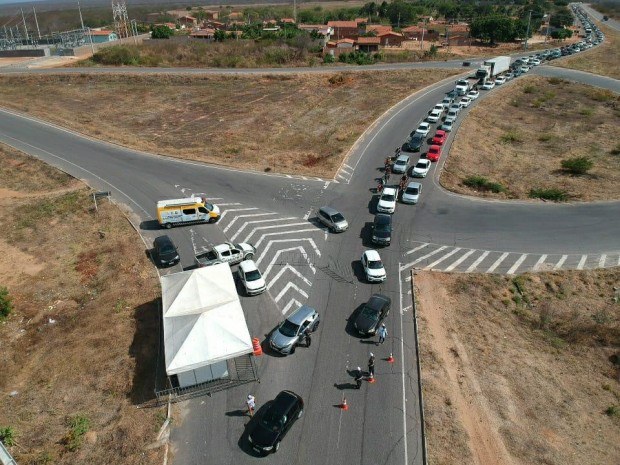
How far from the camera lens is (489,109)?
6862cm

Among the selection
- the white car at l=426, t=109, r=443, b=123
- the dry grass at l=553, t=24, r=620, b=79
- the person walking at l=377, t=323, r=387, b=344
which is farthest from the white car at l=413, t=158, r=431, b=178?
the dry grass at l=553, t=24, r=620, b=79

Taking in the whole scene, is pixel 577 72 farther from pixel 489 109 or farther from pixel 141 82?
pixel 141 82

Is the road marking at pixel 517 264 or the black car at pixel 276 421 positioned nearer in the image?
the black car at pixel 276 421

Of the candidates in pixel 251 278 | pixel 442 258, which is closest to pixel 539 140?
pixel 442 258

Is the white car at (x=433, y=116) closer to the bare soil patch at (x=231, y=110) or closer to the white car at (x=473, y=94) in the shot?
the bare soil patch at (x=231, y=110)

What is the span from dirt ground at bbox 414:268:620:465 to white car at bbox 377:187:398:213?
29.6 feet

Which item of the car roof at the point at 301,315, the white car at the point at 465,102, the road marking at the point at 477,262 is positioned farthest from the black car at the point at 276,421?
the white car at the point at 465,102

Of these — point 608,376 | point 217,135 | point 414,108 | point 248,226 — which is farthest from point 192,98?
point 608,376

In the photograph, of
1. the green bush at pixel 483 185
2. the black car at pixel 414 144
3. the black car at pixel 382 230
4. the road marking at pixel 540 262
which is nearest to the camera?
the road marking at pixel 540 262

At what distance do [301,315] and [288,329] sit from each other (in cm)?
122

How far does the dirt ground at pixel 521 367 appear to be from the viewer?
2047cm

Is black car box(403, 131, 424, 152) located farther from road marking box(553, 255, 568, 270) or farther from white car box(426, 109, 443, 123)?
road marking box(553, 255, 568, 270)

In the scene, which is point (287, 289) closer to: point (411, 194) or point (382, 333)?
point (382, 333)

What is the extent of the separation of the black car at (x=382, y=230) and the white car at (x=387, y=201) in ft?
8.04
